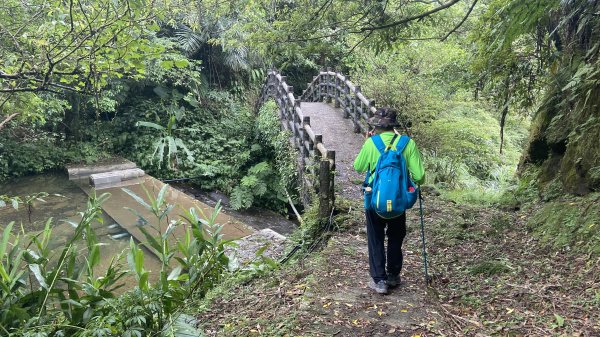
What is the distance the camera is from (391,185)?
3160 mm

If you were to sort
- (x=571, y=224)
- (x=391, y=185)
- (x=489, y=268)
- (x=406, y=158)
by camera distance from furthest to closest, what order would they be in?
(x=571, y=224)
(x=489, y=268)
(x=406, y=158)
(x=391, y=185)

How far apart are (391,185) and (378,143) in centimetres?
36

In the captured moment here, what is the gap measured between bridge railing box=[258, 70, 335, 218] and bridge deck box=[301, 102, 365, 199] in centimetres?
59

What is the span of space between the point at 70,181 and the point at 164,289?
33.5ft

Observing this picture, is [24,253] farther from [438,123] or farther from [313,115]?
[313,115]

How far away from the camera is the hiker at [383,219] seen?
130 inches

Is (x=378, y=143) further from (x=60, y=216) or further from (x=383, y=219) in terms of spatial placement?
(x=60, y=216)

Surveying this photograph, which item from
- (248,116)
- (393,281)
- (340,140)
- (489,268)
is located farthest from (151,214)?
(248,116)

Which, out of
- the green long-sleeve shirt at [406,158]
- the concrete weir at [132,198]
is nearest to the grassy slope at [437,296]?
the green long-sleeve shirt at [406,158]

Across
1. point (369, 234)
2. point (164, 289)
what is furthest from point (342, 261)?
point (164, 289)

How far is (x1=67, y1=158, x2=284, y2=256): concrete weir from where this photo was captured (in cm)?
698

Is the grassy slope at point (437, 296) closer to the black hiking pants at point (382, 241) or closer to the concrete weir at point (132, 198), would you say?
the black hiking pants at point (382, 241)

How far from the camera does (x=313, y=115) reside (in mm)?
12070

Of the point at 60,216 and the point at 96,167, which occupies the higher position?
the point at 96,167
